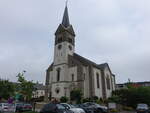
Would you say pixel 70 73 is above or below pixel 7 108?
above

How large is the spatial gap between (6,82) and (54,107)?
34.9 m

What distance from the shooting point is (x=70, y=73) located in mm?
48312

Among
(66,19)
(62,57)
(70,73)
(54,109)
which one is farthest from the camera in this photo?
(66,19)

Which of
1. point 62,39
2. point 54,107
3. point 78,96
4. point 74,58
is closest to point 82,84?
point 78,96

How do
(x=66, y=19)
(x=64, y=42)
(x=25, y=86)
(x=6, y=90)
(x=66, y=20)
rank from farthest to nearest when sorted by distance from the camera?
(x=66, y=19) → (x=66, y=20) → (x=64, y=42) → (x=6, y=90) → (x=25, y=86)

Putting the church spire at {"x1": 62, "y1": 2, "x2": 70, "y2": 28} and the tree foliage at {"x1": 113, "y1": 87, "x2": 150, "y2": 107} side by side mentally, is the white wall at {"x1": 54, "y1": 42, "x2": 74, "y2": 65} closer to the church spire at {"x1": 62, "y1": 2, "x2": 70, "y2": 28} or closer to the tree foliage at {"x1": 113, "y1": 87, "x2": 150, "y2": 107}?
the church spire at {"x1": 62, "y1": 2, "x2": 70, "y2": 28}

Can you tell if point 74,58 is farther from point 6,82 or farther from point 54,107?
point 54,107

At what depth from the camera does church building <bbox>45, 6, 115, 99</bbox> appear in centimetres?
4631

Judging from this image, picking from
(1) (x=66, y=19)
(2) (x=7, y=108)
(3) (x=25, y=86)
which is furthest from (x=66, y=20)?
(2) (x=7, y=108)

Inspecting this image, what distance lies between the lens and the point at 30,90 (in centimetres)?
3784

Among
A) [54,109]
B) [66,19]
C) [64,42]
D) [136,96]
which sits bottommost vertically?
[54,109]

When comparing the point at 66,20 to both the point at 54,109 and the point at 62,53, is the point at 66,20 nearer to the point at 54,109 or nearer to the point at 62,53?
the point at 62,53

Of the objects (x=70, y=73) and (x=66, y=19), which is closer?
(x=70, y=73)

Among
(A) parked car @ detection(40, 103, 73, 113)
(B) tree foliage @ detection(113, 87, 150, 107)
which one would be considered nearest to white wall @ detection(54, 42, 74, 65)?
(B) tree foliage @ detection(113, 87, 150, 107)
